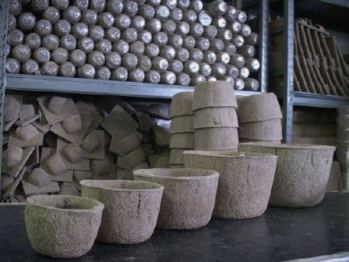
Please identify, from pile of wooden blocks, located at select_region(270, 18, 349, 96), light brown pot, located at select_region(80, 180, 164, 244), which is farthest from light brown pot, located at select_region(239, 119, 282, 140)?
light brown pot, located at select_region(80, 180, 164, 244)

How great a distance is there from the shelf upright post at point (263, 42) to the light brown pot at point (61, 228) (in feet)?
6.42

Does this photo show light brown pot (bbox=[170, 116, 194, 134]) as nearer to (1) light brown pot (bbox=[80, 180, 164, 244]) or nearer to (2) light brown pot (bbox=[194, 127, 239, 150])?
(2) light brown pot (bbox=[194, 127, 239, 150])

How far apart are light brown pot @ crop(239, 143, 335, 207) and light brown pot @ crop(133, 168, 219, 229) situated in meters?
0.25

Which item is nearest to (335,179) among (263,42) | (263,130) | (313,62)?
(313,62)

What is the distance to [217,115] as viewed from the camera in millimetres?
1656

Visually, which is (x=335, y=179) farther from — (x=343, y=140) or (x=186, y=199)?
(x=186, y=199)

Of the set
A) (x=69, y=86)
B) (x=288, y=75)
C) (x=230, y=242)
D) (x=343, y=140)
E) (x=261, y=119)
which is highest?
(x=288, y=75)

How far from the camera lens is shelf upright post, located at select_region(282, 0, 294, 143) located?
2.42m

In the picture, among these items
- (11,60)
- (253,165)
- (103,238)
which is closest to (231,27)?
(11,60)

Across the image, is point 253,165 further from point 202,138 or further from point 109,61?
point 109,61

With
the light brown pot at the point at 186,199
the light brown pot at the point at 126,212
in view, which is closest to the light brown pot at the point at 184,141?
the light brown pot at the point at 186,199

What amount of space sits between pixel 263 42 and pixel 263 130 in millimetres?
885

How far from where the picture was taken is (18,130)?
2041 mm

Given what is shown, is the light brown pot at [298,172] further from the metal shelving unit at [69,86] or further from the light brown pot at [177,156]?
the metal shelving unit at [69,86]
